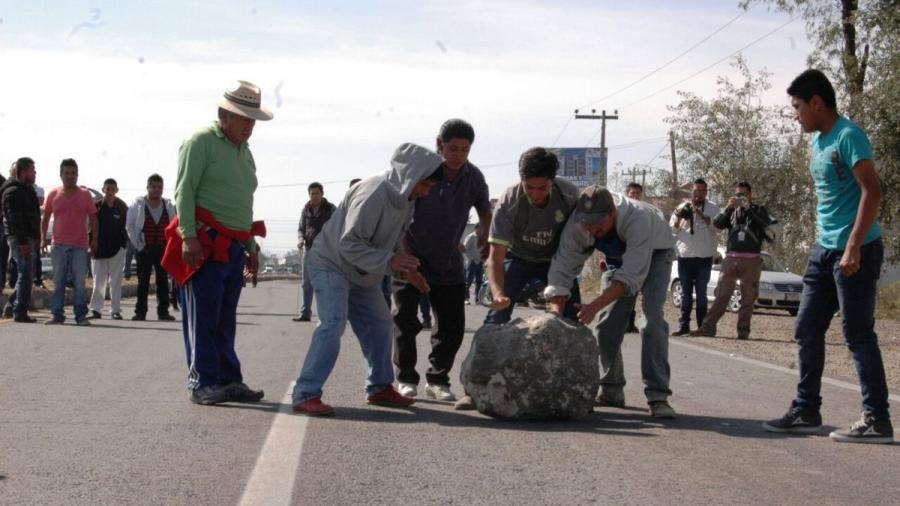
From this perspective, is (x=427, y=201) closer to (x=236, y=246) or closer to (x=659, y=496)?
(x=236, y=246)

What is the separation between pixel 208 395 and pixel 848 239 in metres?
3.83

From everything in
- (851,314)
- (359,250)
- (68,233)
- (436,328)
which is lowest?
(436,328)

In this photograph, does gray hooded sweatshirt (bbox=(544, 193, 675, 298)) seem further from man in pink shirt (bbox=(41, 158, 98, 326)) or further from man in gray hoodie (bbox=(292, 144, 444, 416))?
man in pink shirt (bbox=(41, 158, 98, 326))

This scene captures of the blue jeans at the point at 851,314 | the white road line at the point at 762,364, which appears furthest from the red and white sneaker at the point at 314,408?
the white road line at the point at 762,364

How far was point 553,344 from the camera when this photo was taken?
7.52 meters

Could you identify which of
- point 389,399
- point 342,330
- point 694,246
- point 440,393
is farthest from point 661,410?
point 694,246

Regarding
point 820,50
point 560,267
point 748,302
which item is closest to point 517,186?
point 560,267

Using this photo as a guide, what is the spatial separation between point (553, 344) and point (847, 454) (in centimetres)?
177

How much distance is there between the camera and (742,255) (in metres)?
16.2

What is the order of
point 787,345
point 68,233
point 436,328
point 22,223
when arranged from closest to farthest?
point 436,328, point 787,345, point 22,223, point 68,233

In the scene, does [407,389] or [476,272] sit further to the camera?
[476,272]

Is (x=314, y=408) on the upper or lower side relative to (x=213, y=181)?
lower

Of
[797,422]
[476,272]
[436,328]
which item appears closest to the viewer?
[797,422]

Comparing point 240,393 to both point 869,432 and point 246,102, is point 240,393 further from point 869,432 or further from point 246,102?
point 869,432
